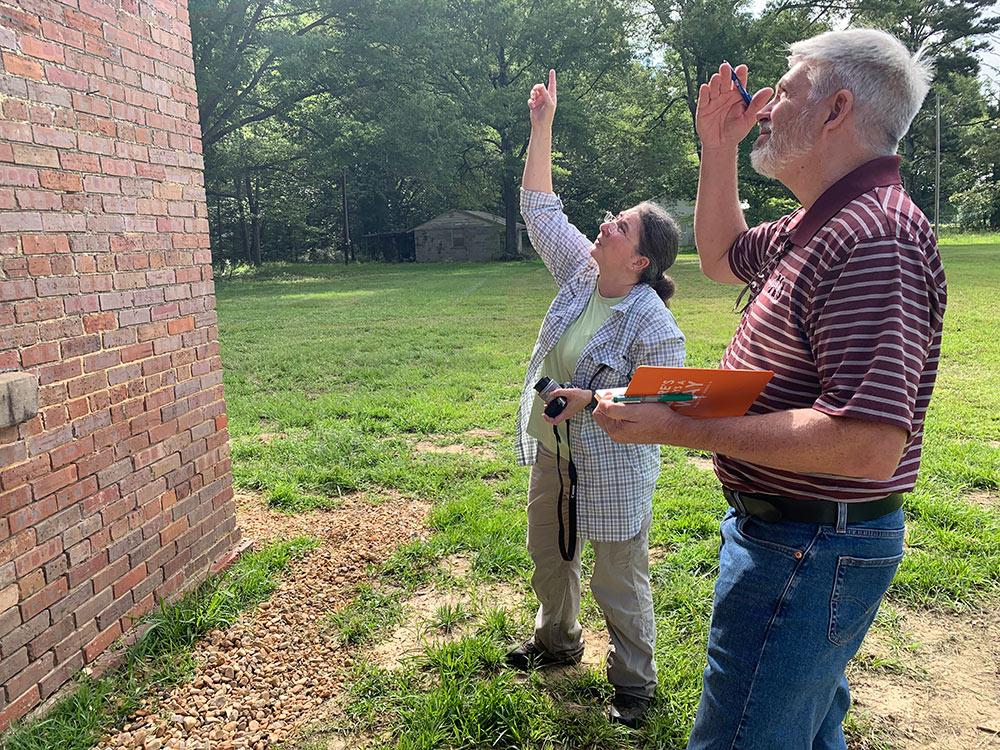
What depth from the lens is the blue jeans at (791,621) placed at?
1545 millimetres

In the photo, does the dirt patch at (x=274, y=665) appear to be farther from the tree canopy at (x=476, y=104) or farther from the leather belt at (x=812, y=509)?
the tree canopy at (x=476, y=104)

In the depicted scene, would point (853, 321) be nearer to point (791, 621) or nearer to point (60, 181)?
point (791, 621)

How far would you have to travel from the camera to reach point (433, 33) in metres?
27.6

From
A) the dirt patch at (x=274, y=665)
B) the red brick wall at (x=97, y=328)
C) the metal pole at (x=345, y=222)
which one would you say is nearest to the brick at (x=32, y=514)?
the red brick wall at (x=97, y=328)

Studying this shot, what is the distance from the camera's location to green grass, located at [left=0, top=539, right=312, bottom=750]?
8.21ft

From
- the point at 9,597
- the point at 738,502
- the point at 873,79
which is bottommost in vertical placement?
the point at 9,597

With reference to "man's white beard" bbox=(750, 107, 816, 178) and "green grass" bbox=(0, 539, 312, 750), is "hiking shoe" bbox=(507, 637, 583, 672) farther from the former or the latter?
"man's white beard" bbox=(750, 107, 816, 178)

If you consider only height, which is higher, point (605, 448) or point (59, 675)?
point (605, 448)

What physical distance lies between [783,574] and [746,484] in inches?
8.9

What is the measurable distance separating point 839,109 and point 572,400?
4.11 feet

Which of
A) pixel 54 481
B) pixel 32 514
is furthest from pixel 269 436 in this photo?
pixel 32 514

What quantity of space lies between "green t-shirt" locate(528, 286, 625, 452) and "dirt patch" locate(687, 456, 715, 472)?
2.90 m

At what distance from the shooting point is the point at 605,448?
8.71 feet

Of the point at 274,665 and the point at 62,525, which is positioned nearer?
the point at 62,525
